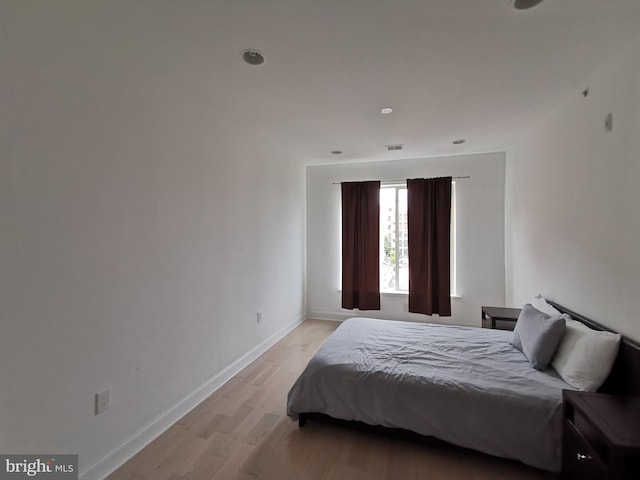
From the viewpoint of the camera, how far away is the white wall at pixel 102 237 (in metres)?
1.36

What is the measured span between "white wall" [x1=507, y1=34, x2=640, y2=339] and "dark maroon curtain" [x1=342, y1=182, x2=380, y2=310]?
1.97 metres

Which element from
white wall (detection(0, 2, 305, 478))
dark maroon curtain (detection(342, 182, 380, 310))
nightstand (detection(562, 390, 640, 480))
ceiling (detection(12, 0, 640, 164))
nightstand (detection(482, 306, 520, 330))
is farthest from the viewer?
dark maroon curtain (detection(342, 182, 380, 310))

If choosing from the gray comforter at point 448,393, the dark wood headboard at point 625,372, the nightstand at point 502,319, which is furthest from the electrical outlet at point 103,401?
the nightstand at point 502,319

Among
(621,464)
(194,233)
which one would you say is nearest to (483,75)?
(621,464)

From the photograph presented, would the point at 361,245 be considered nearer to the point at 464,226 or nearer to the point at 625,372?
the point at 464,226

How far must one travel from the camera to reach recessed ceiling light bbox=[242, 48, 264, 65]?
1.85 m

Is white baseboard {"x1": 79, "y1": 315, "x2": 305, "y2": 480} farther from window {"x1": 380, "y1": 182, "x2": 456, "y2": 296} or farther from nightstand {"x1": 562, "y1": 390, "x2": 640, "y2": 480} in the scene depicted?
nightstand {"x1": 562, "y1": 390, "x2": 640, "y2": 480}

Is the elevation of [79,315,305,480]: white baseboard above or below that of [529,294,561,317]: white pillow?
below

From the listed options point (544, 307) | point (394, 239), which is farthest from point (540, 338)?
point (394, 239)

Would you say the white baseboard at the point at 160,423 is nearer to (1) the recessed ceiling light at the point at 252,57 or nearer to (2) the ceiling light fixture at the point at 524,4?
(1) the recessed ceiling light at the point at 252,57

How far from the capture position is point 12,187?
1.33m

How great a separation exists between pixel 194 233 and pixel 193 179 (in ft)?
1.47

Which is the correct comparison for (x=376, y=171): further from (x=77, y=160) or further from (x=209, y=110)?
(x=77, y=160)

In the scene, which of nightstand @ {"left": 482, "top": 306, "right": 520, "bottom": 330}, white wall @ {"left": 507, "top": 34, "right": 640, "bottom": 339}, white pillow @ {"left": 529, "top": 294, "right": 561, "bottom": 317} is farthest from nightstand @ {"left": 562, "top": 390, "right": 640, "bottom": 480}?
nightstand @ {"left": 482, "top": 306, "right": 520, "bottom": 330}
